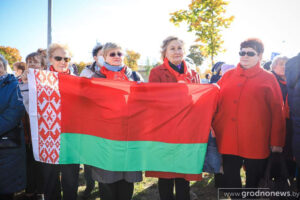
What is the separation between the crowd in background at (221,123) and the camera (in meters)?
2.48

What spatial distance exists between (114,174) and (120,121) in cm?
66

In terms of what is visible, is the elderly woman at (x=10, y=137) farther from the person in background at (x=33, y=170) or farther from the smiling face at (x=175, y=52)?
the smiling face at (x=175, y=52)

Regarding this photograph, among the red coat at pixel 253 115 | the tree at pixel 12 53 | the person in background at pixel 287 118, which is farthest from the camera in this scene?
the tree at pixel 12 53

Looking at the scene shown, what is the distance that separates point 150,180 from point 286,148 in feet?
8.45

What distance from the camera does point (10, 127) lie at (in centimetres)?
273

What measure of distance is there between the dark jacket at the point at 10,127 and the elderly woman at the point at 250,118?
2653 mm

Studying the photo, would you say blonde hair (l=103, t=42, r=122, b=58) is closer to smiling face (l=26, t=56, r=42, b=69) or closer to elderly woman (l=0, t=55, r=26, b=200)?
elderly woman (l=0, t=55, r=26, b=200)

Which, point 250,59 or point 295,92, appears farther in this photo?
point 250,59

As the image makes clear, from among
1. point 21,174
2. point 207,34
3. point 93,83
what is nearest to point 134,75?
point 93,83

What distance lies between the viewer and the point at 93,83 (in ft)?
9.04

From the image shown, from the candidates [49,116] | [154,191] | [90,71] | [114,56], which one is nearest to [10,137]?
[49,116]

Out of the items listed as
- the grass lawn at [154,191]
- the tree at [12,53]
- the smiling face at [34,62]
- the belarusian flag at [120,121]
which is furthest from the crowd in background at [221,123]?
the tree at [12,53]

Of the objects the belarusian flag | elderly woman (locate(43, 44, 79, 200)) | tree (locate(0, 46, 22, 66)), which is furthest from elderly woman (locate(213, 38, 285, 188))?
tree (locate(0, 46, 22, 66))

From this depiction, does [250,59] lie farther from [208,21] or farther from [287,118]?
[208,21]
